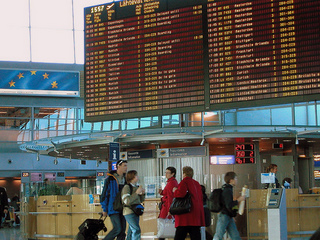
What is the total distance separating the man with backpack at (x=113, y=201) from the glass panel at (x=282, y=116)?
12.0 meters

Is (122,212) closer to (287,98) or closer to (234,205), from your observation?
(234,205)

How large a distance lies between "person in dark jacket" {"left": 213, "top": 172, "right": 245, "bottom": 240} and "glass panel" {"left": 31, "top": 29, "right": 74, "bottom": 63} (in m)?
24.7

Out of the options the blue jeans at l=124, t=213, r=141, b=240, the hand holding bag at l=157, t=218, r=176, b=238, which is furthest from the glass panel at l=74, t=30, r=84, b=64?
the blue jeans at l=124, t=213, r=141, b=240

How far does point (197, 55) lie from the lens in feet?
36.5

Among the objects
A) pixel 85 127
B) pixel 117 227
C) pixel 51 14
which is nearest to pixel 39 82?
pixel 85 127

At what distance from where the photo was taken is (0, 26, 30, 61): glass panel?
30500mm

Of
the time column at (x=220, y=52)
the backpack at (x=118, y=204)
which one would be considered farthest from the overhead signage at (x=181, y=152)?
the backpack at (x=118, y=204)

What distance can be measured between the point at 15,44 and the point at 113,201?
79.5ft

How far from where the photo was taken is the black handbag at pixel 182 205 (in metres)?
7.73

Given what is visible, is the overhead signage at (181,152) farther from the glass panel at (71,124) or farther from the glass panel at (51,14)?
the glass panel at (51,14)

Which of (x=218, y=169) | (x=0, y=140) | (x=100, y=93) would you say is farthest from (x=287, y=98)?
(x=0, y=140)

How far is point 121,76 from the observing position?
1194 centimetres

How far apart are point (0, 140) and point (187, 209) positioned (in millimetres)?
25946

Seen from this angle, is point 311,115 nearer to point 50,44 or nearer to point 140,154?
point 140,154
